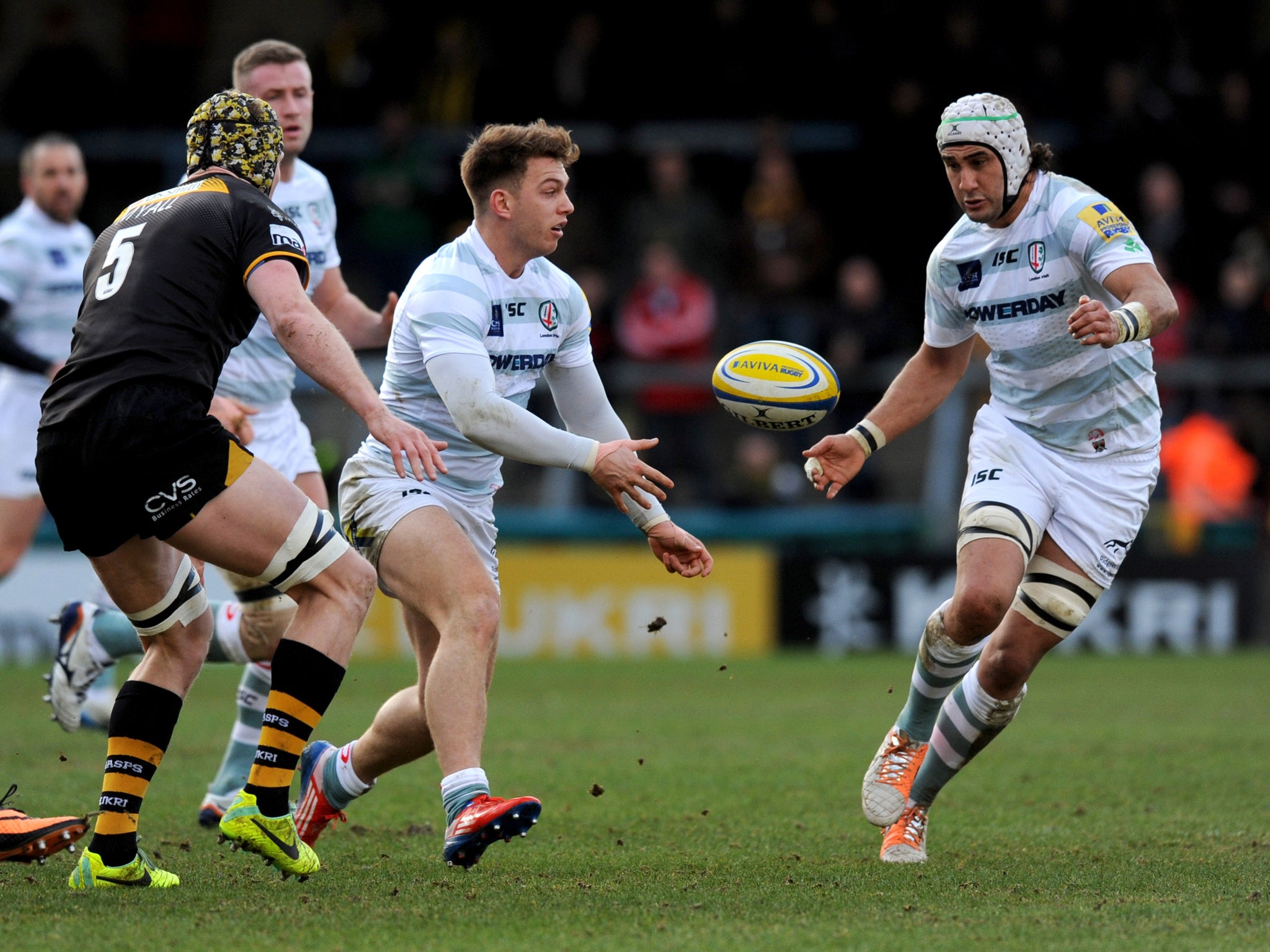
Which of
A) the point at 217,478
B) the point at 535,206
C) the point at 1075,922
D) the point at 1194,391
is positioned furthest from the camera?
the point at 1194,391

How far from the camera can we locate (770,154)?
16.5 m

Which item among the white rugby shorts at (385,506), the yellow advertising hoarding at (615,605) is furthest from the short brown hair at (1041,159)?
the yellow advertising hoarding at (615,605)

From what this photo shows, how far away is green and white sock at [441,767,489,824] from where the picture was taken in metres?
5.39

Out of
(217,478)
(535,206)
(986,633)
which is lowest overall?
(986,633)

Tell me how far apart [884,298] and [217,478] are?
12.3 metres

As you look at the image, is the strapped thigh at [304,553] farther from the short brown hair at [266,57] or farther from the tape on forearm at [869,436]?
the short brown hair at [266,57]

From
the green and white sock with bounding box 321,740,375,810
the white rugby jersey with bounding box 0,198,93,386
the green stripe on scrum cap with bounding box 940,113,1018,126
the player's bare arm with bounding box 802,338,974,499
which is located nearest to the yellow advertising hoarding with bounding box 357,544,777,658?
the white rugby jersey with bounding box 0,198,93,386

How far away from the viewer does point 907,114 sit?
53.0 ft

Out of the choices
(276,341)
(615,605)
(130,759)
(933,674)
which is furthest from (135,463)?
(615,605)

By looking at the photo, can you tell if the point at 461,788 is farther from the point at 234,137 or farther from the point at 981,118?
the point at 981,118

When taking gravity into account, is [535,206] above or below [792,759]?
above

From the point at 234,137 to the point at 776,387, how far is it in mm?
2142

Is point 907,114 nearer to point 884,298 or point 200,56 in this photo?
point 884,298

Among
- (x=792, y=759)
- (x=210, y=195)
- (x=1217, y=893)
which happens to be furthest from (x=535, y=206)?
(x=792, y=759)
